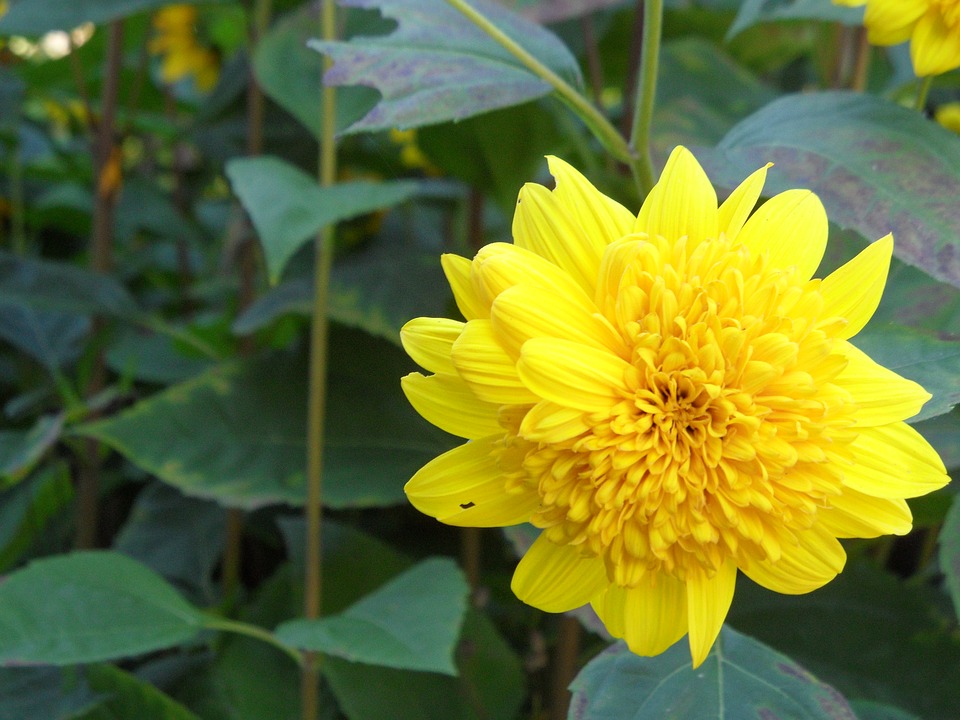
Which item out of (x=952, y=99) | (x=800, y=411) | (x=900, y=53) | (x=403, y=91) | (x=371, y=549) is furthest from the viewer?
(x=952, y=99)

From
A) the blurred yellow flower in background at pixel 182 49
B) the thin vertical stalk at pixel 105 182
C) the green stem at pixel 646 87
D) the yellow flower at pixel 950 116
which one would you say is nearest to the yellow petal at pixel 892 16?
the green stem at pixel 646 87

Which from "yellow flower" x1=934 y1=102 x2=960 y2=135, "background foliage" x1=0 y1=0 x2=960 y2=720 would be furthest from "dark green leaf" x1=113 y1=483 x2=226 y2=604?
"yellow flower" x1=934 y1=102 x2=960 y2=135

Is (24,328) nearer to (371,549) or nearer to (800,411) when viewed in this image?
(371,549)

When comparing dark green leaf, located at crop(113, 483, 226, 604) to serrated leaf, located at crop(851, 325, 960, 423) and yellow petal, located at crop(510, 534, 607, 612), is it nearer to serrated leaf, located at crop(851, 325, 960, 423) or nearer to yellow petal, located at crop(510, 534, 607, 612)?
yellow petal, located at crop(510, 534, 607, 612)

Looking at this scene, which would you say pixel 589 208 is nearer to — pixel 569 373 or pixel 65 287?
pixel 569 373

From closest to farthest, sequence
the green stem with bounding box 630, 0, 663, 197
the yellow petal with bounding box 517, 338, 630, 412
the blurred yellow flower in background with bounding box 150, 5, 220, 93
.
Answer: the yellow petal with bounding box 517, 338, 630, 412 < the green stem with bounding box 630, 0, 663, 197 < the blurred yellow flower in background with bounding box 150, 5, 220, 93

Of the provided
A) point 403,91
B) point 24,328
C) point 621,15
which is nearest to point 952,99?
point 621,15

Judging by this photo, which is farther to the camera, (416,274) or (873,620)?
(416,274)

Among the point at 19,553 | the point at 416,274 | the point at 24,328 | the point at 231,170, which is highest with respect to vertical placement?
the point at 231,170
